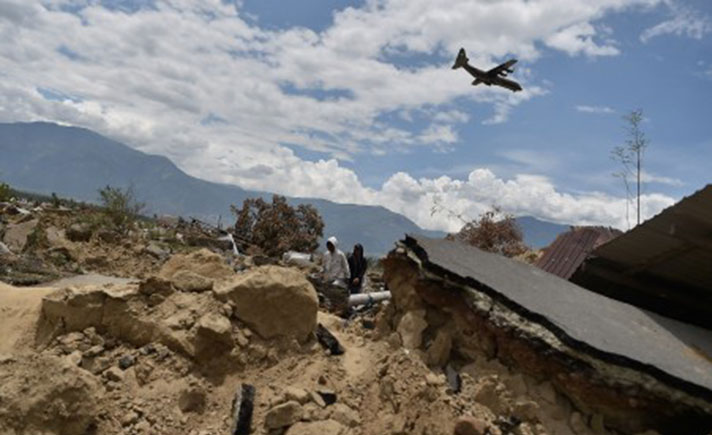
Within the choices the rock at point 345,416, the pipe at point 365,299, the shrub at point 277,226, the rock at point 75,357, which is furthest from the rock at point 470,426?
the shrub at point 277,226

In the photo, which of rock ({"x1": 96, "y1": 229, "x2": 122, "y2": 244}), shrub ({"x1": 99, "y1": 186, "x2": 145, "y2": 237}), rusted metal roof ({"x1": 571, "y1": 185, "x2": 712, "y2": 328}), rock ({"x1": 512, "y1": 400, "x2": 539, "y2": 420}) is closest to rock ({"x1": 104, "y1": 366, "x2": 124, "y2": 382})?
rock ({"x1": 512, "y1": 400, "x2": 539, "y2": 420})

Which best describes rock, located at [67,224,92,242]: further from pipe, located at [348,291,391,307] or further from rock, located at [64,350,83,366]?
rock, located at [64,350,83,366]

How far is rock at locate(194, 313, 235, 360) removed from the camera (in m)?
4.35

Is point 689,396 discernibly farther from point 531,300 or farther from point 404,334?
point 404,334

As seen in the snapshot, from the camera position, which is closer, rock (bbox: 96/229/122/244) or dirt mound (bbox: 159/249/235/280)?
dirt mound (bbox: 159/249/235/280)

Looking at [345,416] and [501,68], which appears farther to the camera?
[501,68]

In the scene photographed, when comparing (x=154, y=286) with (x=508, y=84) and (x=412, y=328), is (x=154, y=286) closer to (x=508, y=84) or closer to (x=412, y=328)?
(x=412, y=328)

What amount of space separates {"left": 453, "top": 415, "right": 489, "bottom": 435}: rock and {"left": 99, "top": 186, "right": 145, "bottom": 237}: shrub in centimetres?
1441

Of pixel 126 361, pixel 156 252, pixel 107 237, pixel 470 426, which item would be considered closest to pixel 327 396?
pixel 470 426

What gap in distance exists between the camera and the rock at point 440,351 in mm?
4137

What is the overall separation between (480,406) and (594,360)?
81 cm

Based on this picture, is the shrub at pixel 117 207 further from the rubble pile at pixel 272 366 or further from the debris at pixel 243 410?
the debris at pixel 243 410

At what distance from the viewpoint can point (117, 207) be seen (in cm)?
1633

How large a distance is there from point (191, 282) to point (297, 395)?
1.56 metres
